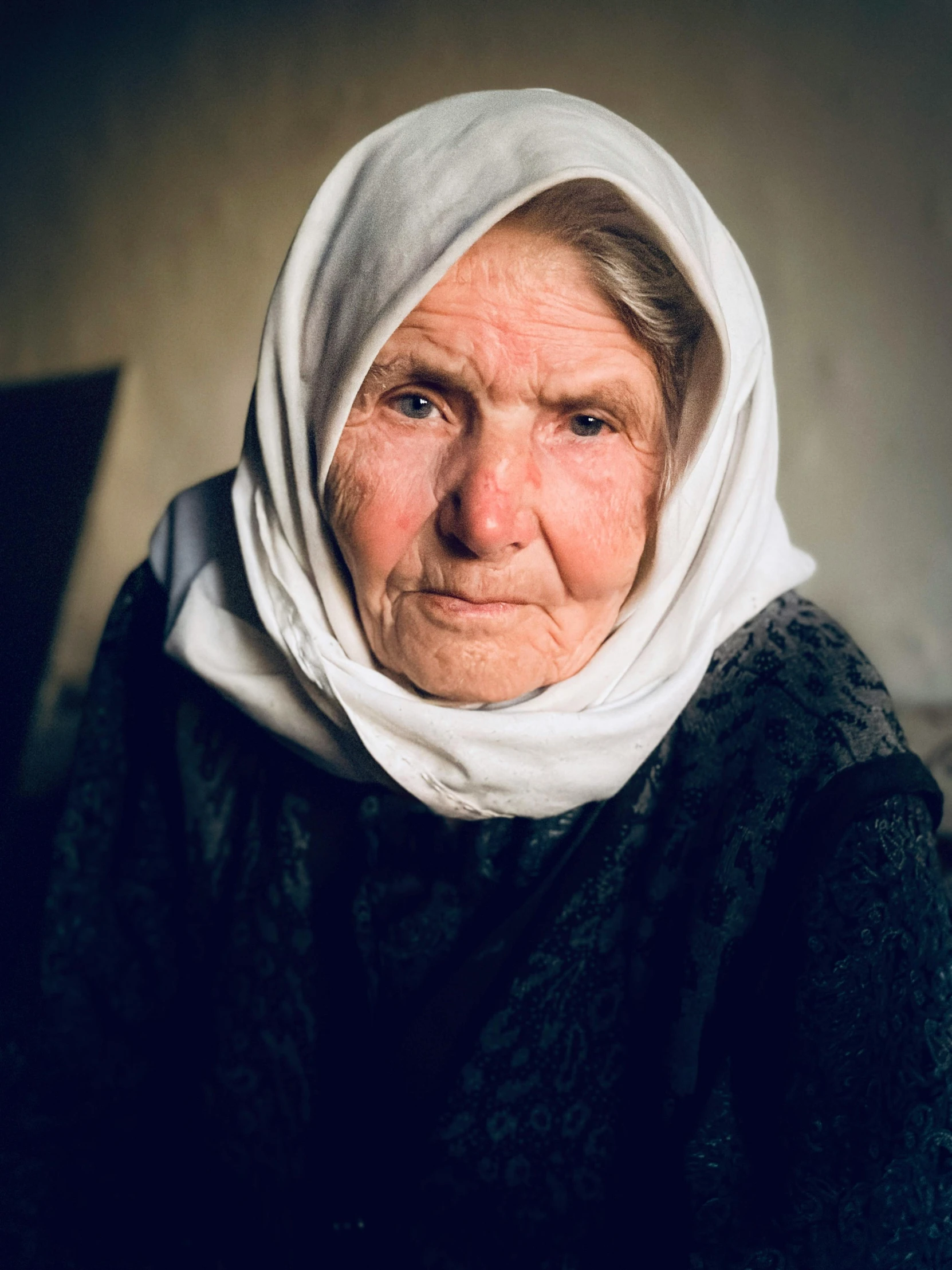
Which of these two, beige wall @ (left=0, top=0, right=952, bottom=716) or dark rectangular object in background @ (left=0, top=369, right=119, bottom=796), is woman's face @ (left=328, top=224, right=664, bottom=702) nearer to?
beige wall @ (left=0, top=0, right=952, bottom=716)

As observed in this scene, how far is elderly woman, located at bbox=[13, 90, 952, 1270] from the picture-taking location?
851 millimetres

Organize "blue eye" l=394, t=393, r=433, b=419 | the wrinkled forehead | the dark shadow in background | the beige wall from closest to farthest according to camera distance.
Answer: the wrinkled forehead
"blue eye" l=394, t=393, r=433, b=419
the beige wall
the dark shadow in background

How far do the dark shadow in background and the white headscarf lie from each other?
1.35 meters

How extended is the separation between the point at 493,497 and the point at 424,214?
26cm

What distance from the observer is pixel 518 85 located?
6.00ft

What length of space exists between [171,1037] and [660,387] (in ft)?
3.26

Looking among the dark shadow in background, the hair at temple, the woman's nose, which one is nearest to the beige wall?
the dark shadow in background

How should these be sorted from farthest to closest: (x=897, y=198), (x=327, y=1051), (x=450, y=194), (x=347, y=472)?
(x=897, y=198), (x=327, y=1051), (x=347, y=472), (x=450, y=194)

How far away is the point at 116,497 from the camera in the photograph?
232cm

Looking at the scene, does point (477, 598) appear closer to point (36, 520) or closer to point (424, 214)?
point (424, 214)

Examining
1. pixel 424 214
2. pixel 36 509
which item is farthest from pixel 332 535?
pixel 36 509

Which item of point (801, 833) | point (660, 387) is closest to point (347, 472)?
point (660, 387)

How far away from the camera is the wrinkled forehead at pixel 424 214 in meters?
0.82

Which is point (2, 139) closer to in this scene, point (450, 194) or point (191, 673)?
point (191, 673)
